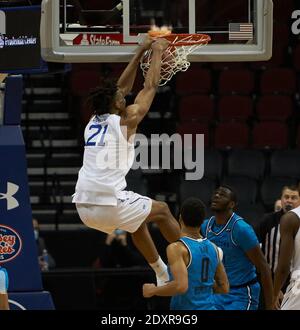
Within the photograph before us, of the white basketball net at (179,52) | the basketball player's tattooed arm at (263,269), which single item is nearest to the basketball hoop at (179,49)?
the white basketball net at (179,52)

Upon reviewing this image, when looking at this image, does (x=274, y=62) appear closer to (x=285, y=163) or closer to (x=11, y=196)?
(x=285, y=163)

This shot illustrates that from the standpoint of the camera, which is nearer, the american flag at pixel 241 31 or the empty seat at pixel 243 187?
the american flag at pixel 241 31

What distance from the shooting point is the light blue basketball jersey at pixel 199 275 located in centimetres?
690

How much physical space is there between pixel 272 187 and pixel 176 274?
21.2 ft

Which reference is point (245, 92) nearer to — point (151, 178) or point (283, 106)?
point (283, 106)

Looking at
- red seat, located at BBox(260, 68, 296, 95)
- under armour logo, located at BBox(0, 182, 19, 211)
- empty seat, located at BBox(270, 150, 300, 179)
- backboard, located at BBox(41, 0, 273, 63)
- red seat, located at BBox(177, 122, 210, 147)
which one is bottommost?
empty seat, located at BBox(270, 150, 300, 179)

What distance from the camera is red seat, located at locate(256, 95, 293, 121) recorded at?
557 inches

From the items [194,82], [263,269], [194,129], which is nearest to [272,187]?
[194,129]

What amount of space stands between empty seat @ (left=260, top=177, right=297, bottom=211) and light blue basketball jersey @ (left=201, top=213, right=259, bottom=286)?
15.9ft

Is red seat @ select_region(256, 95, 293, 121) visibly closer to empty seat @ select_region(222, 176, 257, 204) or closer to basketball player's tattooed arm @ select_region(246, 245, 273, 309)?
empty seat @ select_region(222, 176, 257, 204)

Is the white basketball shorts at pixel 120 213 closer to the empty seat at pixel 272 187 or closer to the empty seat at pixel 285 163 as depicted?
the empty seat at pixel 272 187

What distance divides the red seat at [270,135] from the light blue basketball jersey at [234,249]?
19.5 feet

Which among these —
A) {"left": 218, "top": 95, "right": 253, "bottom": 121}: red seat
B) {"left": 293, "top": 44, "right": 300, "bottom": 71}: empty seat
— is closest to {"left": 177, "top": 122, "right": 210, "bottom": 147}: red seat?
{"left": 218, "top": 95, "right": 253, "bottom": 121}: red seat
